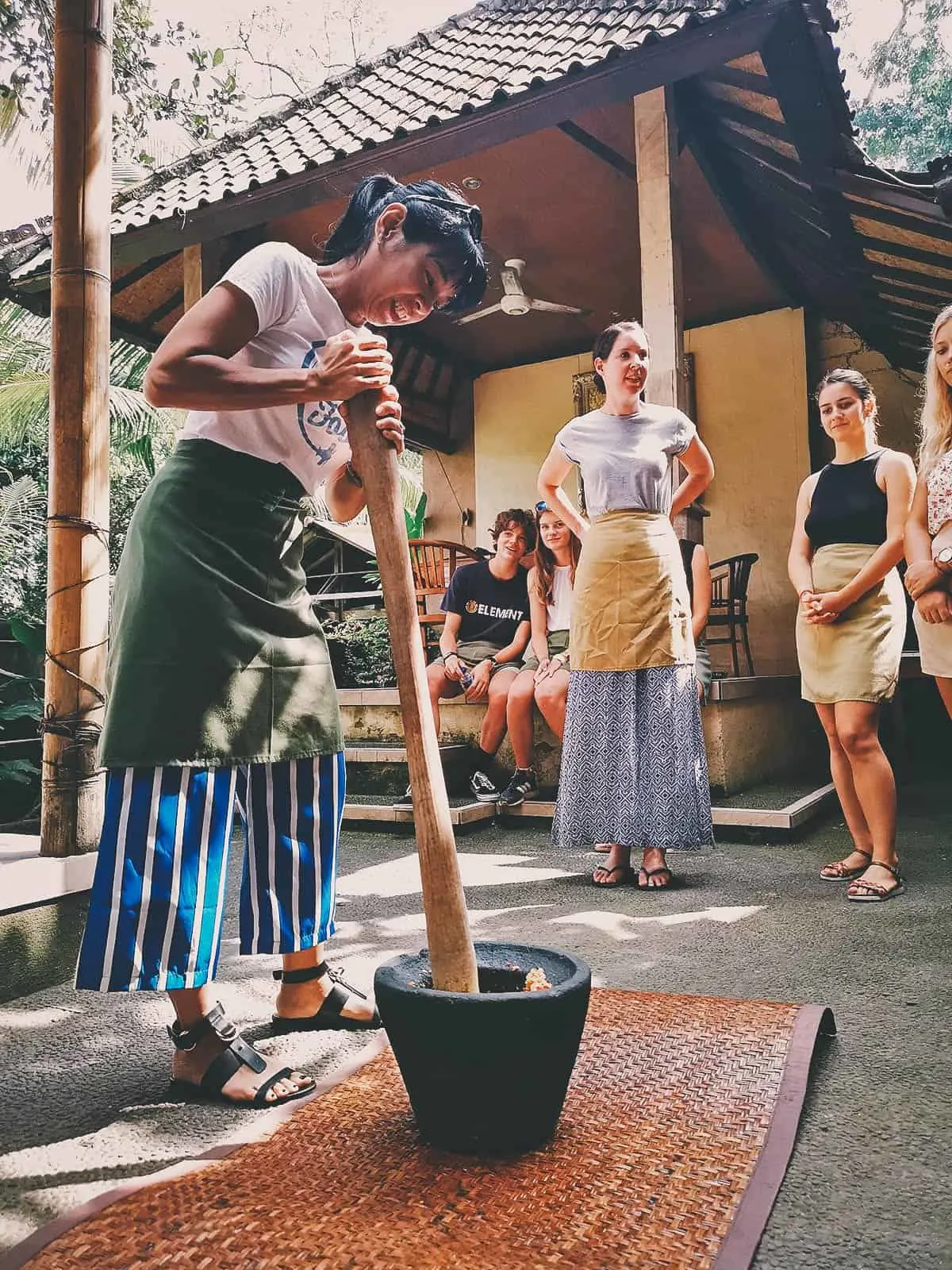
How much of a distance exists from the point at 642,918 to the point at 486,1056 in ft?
5.86

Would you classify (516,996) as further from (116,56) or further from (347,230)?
(116,56)

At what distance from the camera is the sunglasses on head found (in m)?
1.76

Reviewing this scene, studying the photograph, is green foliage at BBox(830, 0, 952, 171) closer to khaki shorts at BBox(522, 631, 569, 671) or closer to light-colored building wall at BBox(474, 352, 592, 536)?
light-colored building wall at BBox(474, 352, 592, 536)

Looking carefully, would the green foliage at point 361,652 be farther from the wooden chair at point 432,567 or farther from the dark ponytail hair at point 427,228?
the dark ponytail hair at point 427,228

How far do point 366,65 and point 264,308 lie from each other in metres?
7.13

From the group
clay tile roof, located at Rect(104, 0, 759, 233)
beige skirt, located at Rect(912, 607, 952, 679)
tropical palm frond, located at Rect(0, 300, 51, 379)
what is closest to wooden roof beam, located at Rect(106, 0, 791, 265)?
clay tile roof, located at Rect(104, 0, 759, 233)

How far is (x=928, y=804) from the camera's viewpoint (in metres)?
5.28

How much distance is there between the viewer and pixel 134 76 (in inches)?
340

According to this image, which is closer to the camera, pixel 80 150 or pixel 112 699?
pixel 112 699

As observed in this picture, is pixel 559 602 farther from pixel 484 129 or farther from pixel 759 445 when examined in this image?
pixel 759 445

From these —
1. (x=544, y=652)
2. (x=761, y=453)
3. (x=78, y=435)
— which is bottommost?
(x=544, y=652)

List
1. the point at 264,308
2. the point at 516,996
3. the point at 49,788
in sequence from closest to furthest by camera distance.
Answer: the point at 516,996
the point at 264,308
the point at 49,788

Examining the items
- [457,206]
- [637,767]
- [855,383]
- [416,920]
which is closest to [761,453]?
[855,383]

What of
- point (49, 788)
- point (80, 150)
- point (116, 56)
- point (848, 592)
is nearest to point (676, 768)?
point (848, 592)
